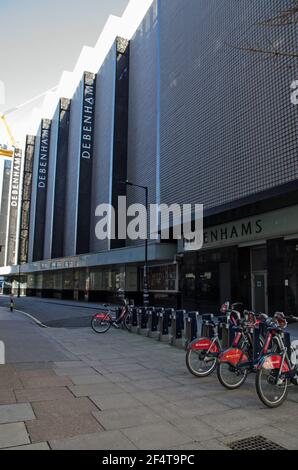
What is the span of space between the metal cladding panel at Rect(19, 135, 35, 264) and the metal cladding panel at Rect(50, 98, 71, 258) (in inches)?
639

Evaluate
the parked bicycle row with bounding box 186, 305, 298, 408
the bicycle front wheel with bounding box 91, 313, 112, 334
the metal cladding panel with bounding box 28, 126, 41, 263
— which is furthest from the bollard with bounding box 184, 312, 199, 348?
the metal cladding panel with bounding box 28, 126, 41, 263

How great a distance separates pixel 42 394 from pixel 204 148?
53.4 ft

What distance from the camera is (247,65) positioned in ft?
56.1

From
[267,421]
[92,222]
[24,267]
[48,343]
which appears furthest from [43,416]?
[24,267]

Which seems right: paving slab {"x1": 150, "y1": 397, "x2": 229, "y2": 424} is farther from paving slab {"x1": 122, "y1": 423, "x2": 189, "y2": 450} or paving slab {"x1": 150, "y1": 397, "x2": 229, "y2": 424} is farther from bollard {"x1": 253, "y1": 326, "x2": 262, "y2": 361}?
bollard {"x1": 253, "y1": 326, "x2": 262, "y2": 361}

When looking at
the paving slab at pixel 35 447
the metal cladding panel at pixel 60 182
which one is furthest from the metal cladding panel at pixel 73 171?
the paving slab at pixel 35 447

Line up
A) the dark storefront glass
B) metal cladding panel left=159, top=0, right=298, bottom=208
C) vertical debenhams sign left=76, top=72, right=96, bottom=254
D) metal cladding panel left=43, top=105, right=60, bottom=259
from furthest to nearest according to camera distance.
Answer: metal cladding panel left=43, top=105, right=60, bottom=259 < vertical debenhams sign left=76, top=72, right=96, bottom=254 < the dark storefront glass < metal cladding panel left=159, top=0, right=298, bottom=208

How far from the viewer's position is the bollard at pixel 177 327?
1198 centimetres

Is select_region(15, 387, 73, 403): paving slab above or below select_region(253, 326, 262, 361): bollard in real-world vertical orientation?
below

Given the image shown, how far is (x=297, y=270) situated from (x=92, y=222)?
27.7 metres

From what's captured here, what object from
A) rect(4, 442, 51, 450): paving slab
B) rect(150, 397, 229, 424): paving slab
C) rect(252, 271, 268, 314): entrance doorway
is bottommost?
rect(150, 397, 229, 424): paving slab

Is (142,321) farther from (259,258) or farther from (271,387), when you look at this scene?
(271,387)

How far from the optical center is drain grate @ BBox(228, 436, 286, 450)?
441 centimetres

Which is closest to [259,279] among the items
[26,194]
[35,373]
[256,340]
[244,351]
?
[256,340]
